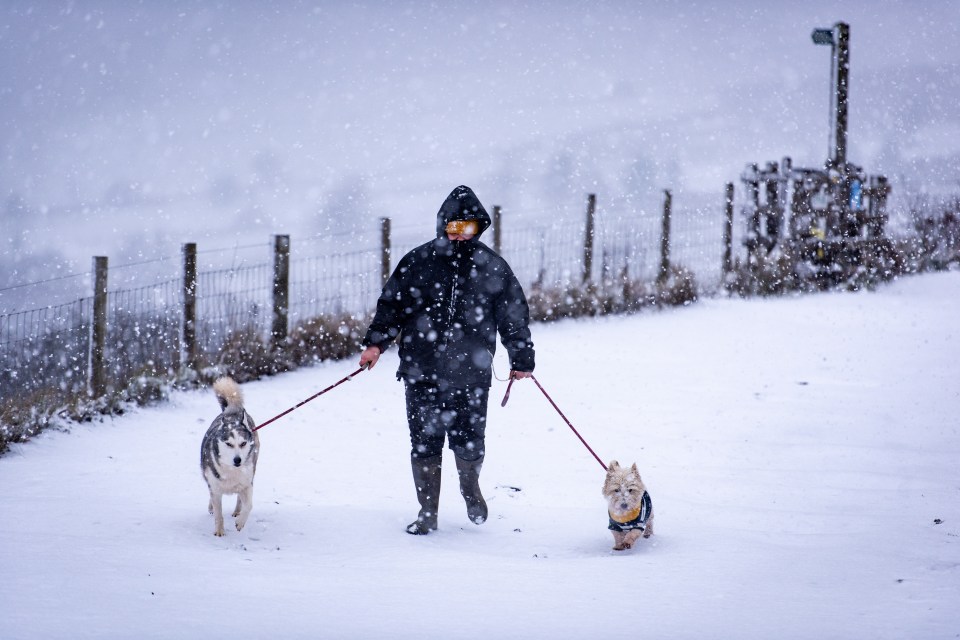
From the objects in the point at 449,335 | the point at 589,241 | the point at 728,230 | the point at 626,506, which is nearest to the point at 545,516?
the point at 626,506

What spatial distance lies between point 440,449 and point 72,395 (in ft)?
17.2

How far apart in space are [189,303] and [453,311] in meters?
6.32

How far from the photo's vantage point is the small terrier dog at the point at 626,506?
4.82 meters

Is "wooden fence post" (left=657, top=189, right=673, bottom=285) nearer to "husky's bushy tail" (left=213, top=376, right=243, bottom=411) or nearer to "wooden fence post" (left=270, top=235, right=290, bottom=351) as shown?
"wooden fence post" (left=270, top=235, right=290, bottom=351)

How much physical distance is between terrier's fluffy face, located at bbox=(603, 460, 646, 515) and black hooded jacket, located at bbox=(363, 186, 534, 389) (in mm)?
866

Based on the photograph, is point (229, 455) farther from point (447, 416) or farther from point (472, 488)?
point (472, 488)

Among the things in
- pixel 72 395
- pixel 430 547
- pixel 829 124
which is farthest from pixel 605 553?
pixel 829 124

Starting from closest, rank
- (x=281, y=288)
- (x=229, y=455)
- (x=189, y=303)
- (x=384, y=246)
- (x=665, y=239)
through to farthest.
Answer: (x=229, y=455) → (x=189, y=303) → (x=281, y=288) → (x=384, y=246) → (x=665, y=239)

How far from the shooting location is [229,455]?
188 inches

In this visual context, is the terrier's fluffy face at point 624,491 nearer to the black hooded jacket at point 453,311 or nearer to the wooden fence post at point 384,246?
the black hooded jacket at point 453,311

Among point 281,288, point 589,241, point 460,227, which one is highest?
point 589,241

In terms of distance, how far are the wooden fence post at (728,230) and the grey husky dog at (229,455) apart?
14244 mm

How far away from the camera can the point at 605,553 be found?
4945 millimetres

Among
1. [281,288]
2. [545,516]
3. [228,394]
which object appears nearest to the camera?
[228,394]
